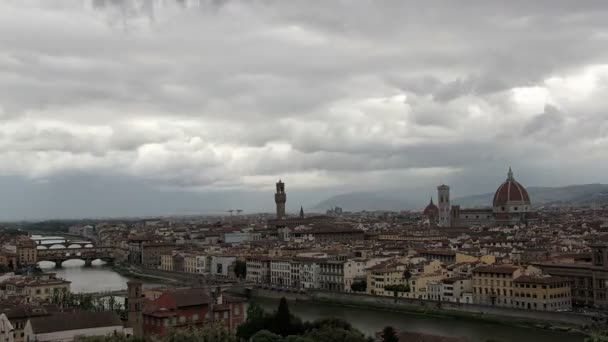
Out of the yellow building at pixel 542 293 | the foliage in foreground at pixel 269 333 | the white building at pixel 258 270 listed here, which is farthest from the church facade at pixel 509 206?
the foliage in foreground at pixel 269 333

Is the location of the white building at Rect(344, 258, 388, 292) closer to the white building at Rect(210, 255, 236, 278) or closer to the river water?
the river water

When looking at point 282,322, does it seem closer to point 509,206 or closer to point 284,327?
point 284,327

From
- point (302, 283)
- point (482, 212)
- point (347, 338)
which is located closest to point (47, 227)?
point (482, 212)

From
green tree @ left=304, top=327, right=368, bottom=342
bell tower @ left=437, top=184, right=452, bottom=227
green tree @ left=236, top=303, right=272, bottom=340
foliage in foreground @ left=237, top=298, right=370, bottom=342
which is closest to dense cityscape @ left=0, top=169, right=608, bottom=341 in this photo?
green tree @ left=236, top=303, right=272, bottom=340

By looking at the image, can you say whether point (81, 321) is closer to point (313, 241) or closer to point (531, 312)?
point (531, 312)

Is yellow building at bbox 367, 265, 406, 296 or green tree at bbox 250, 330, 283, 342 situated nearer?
green tree at bbox 250, 330, 283, 342
